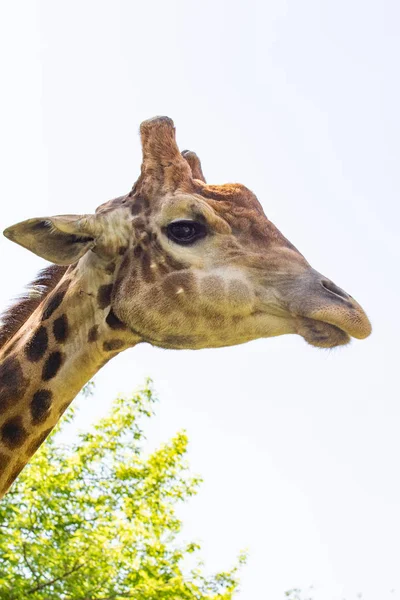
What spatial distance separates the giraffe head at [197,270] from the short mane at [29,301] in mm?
395

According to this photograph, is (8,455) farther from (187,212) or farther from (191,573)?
(191,573)

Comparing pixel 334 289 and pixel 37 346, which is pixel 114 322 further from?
pixel 334 289

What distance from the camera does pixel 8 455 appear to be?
4277mm

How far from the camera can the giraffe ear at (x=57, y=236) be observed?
14.7 ft

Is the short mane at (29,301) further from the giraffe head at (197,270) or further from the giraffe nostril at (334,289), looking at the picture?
the giraffe nostril at (334,289)

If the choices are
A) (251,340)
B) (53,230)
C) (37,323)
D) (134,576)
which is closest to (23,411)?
(37,323)

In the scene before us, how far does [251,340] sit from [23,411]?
1199 millimetres

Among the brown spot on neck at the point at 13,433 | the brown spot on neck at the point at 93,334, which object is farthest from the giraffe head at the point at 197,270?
the brown spot on neck at the point at 13,433

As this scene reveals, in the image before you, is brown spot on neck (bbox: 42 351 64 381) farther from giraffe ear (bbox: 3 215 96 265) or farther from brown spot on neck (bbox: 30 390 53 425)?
giraffe ear (bbox: 3 215 96 265)

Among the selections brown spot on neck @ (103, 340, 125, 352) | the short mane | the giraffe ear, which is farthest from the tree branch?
the giraffe ear

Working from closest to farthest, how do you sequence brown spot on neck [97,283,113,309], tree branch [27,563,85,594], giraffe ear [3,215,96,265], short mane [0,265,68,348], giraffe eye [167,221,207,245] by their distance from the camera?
giraffe ear [3,215,96,265]
brown spot on neck [97,283,113,309]
giraffe eye [167,221,207,245]
short mane [0,265,68,348]
tree branch [27,563,85,594]

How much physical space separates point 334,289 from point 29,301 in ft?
5.83

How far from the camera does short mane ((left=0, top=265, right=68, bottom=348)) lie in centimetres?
498

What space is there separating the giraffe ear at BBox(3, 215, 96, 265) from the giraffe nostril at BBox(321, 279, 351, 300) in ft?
3.98
